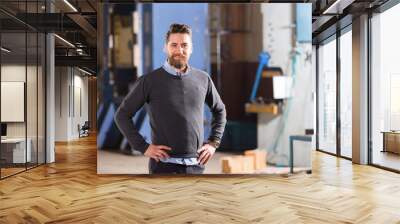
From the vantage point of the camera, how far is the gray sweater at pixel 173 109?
5.83 m

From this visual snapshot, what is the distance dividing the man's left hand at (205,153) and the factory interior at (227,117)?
12 centimetres

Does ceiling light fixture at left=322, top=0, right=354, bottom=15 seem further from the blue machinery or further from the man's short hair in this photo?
the man's short hair

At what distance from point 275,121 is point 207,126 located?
40.9 inches

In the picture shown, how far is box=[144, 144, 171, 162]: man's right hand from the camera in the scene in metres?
5.91

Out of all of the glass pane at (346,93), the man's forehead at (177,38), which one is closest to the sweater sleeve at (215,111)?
the man's forehead at (177,38)

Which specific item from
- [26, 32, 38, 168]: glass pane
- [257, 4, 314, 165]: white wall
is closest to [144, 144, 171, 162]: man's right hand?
[257, 4, 314, 165]: white wall

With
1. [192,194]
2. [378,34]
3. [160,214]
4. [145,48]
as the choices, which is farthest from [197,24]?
[378,34]

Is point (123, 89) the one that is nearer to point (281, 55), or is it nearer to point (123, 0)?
point (123, 0)

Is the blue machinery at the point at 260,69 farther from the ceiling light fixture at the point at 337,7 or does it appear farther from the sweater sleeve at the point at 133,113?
the sweater sleeve at the point at 133,113

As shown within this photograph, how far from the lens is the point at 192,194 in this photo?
5.04 meters

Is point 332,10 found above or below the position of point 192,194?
A: above

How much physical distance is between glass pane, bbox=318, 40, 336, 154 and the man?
4.67m

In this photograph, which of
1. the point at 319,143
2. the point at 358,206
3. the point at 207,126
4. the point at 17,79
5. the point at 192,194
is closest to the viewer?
the point at 358,206

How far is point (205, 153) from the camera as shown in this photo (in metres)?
6.02
